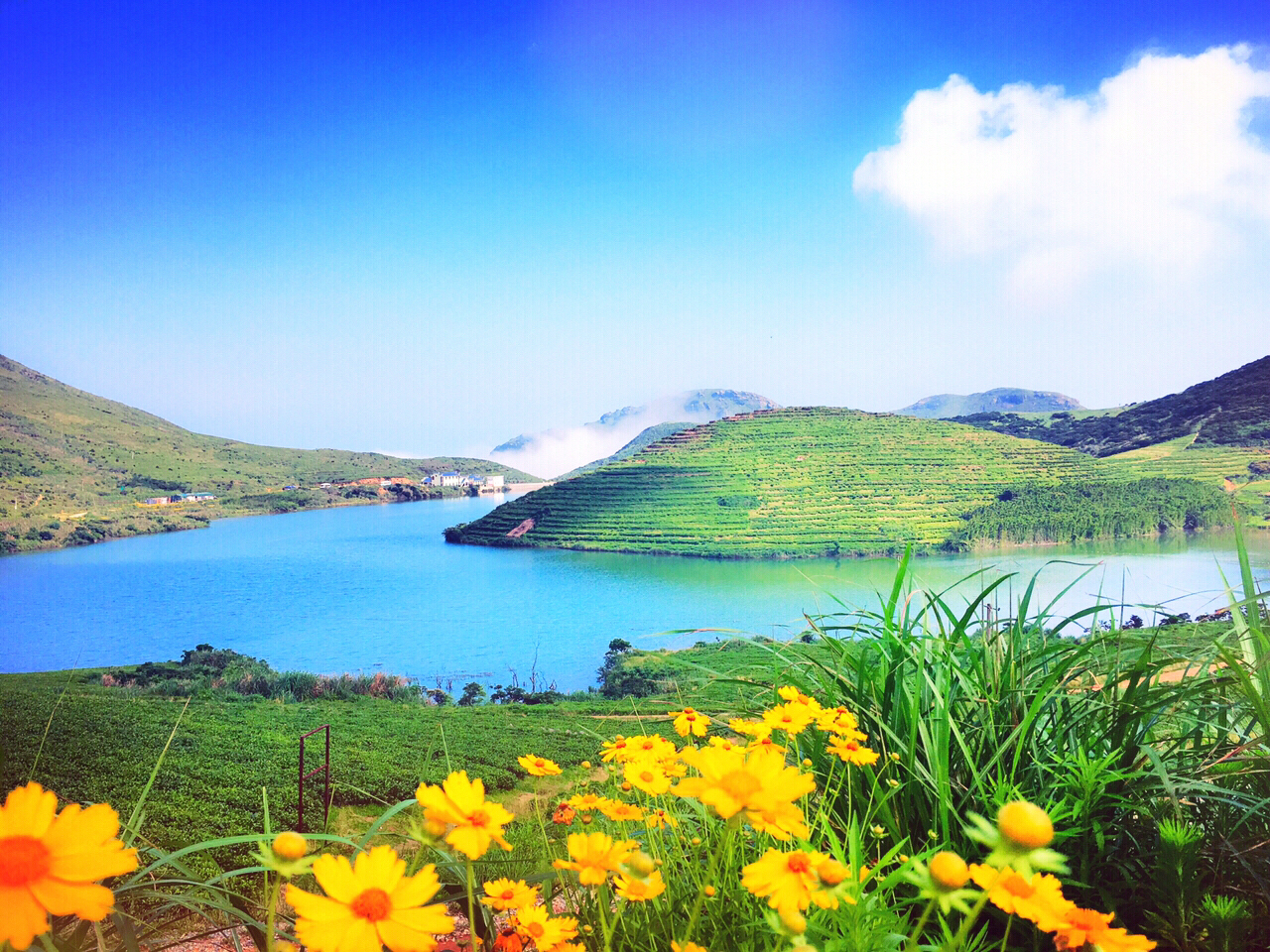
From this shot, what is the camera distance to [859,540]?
115 feet

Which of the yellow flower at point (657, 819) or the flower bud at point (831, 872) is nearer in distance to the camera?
the flower bud at point (831, 872)

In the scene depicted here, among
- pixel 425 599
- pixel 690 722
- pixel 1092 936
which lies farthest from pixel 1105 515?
pixel 1092 936

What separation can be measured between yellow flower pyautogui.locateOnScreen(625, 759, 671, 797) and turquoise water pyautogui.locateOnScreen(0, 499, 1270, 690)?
51.1ft

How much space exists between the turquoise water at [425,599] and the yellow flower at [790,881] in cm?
1578

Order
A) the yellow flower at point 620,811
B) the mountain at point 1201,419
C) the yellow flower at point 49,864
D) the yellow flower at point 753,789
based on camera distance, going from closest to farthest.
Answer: the yellow flower at point 49,864 < the yellow flower at point 753,789 < the yellow flower at point 620,811 < the mountain at point 1201,419

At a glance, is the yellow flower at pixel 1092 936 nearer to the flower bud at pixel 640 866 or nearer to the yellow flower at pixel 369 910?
the flower bud at pixel 640 866

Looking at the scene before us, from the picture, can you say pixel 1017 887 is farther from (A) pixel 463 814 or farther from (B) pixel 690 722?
(B) pixel 690 722

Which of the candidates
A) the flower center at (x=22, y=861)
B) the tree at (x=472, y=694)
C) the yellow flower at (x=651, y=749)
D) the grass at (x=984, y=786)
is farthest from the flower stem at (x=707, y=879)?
the tree at (x=472, y=694)

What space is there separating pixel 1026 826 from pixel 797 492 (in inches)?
1746

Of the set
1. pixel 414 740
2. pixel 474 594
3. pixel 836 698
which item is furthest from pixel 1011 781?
pixel 474 594

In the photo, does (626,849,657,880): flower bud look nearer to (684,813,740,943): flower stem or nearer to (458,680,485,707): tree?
(684,813,740,943): flower stem

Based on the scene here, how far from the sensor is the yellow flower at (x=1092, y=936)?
41cm

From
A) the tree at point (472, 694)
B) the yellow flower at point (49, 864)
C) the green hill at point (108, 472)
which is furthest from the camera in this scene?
the green hill at point (108, 472)

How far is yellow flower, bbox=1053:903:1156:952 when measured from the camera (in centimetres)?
41
